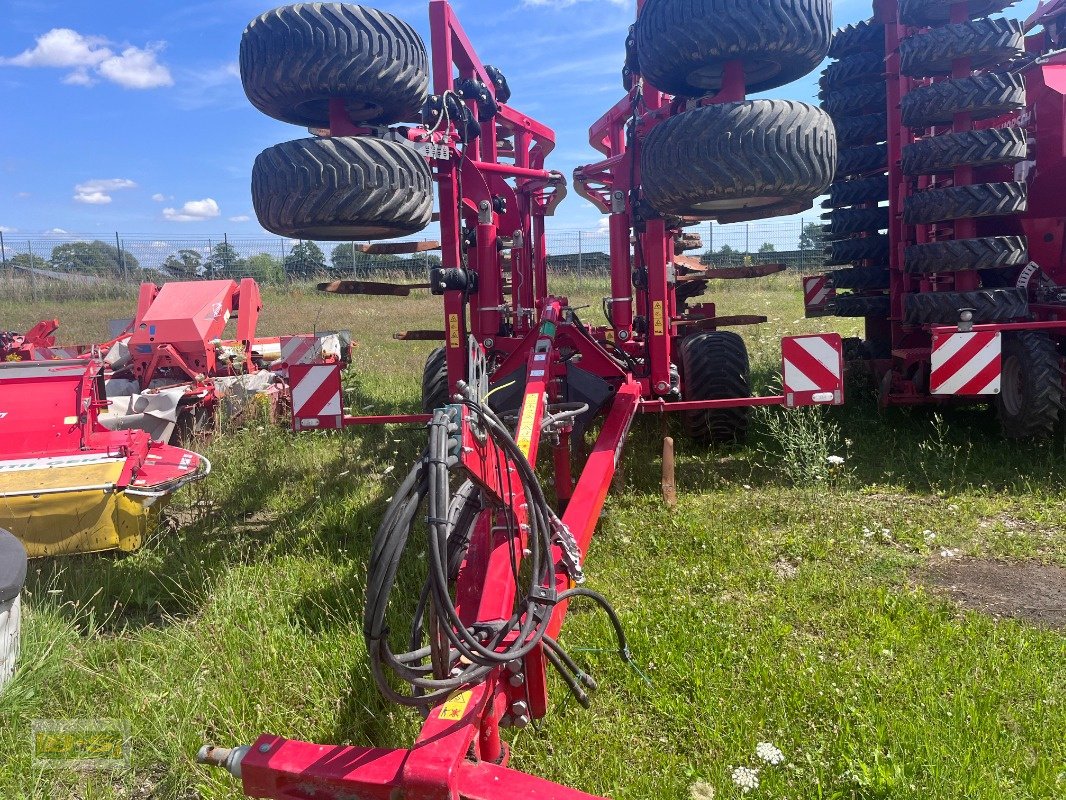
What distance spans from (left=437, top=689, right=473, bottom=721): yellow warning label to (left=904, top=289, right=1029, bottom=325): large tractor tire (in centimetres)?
421

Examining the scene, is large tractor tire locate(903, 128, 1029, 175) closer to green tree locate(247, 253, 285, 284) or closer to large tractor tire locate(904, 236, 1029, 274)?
large tractor tire locate(904, 236, 1029, 274)

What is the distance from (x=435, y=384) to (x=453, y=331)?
0.98 meters

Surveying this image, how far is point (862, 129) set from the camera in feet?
19.4

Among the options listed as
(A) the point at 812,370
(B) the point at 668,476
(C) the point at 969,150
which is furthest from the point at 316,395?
(C) the point at 969,150

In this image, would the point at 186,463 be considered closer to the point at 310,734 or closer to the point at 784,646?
the point at 310,734

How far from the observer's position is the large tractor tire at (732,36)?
3.14 m

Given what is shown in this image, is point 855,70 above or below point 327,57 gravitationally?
above

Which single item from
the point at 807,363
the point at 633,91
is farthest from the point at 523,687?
the point at 633,91

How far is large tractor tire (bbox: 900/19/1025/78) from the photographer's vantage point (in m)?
4.48

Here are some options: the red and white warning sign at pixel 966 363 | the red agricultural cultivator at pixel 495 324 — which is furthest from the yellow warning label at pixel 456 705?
the red and white warning sign at pixel 966 363

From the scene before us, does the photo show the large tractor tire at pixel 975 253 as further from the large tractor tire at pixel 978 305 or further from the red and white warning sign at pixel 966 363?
the red and white warning sign at pixel 966 363

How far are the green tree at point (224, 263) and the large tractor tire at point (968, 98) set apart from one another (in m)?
18.7

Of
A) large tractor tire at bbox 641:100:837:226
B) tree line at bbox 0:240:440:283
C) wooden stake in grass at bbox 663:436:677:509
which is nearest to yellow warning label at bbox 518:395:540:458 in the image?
large tractor tire at bbox 641:100:837:226

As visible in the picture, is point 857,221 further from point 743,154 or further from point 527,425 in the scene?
point 527,425
